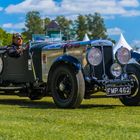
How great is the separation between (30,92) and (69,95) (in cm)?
182

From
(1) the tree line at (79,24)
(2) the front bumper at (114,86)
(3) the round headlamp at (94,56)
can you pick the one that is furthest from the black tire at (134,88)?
(1) the tree line at (79,24)

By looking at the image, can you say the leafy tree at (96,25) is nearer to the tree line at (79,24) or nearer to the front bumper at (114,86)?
the tree line at (79,24)

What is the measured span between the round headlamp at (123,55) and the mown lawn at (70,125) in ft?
4.33

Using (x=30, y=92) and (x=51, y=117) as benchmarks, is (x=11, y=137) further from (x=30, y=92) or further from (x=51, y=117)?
(x=30, y=92)

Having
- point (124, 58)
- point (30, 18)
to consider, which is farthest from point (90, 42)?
point (30, 18)

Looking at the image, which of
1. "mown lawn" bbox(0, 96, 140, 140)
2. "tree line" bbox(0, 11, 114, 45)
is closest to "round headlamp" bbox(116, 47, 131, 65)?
"mown lawn" bbox(0, 96, 140, 140)

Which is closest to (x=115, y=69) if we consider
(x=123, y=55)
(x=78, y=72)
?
(x=123, y=55)

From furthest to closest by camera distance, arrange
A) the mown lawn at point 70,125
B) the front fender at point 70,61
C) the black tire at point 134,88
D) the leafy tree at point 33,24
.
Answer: the leafy tree at point 33,24 < the black tire at point 134,88 < the front fender at point 70,61 < the mown lawn at point 70,125

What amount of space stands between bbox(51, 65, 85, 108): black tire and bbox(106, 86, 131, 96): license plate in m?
0.57

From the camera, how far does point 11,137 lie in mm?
6926

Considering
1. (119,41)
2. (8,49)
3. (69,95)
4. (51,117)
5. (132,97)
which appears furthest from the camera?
(119,41)

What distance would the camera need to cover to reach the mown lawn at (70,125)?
7000 mm

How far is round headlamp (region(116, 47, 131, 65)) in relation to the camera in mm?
11648

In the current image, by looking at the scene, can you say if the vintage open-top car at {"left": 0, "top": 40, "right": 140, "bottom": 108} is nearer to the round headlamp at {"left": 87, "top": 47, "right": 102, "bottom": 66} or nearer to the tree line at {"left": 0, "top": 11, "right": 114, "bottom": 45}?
the round headlamp at {"left": 87, "top": 47, "right": 102, "bottom": 66}
